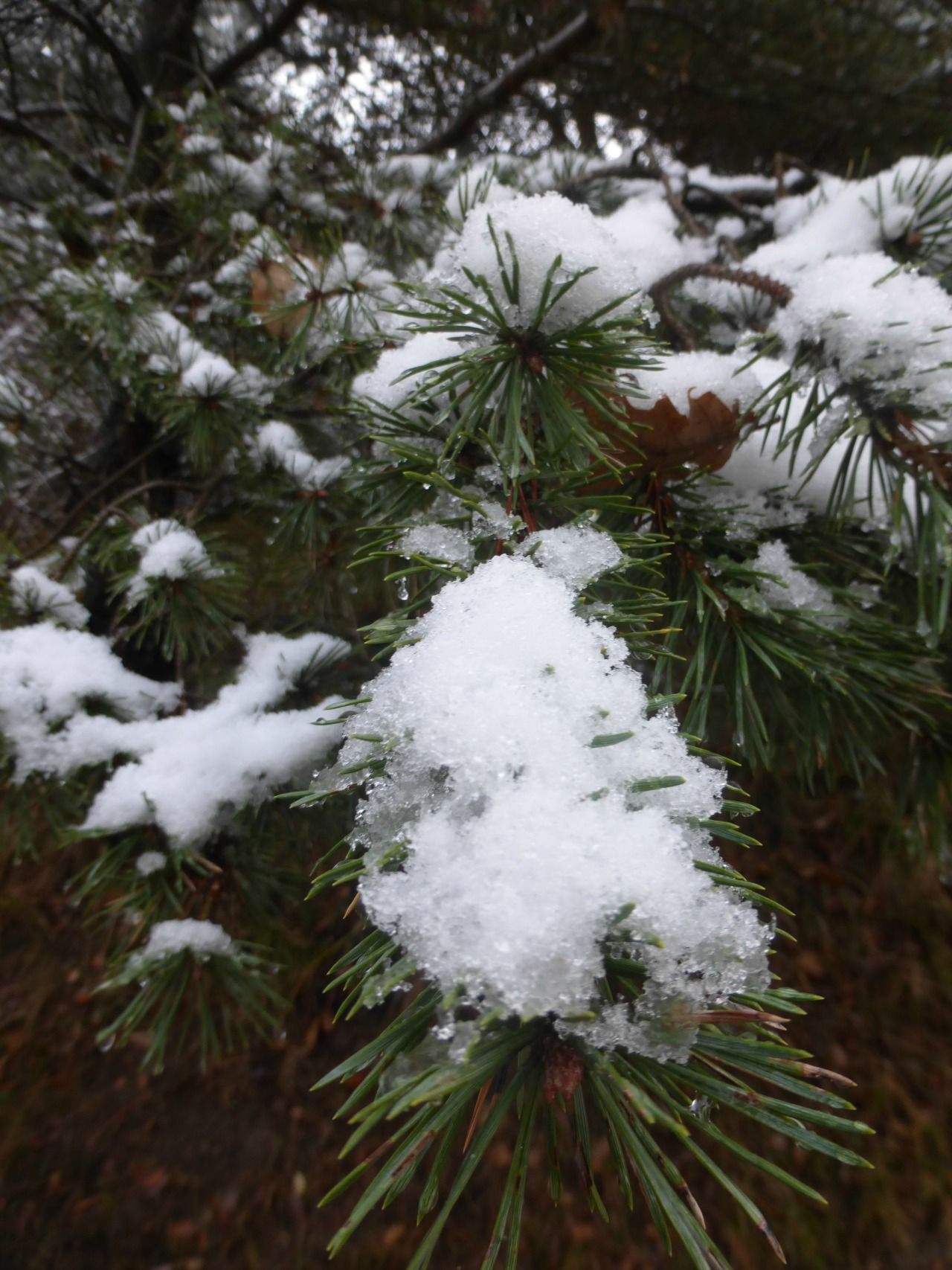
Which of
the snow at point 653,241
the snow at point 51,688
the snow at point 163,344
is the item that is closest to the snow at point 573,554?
the snow at point 653,241

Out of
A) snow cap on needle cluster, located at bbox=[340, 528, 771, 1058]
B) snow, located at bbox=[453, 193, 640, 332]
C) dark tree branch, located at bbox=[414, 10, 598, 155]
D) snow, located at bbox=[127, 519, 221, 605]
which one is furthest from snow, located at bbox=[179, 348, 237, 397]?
dark tree branch, located at bbox=[414, 10, 598, 155]

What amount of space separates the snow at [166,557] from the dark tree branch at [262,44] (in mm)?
1248

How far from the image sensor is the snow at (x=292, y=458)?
83 centimetres

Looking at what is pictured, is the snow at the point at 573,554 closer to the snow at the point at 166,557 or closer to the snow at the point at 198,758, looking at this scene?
the snow at the point at 198,758

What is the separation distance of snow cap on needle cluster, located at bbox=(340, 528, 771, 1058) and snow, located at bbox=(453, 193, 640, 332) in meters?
0.24

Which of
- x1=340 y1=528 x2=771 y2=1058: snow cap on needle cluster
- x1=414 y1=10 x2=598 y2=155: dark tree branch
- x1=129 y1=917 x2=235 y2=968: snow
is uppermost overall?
x1=414 y1=10 x2=598 y2=155: dark tree branch

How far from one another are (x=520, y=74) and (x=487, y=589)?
4.72 feet

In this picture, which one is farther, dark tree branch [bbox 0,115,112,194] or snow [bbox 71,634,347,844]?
dark tree branch [bbox 0,115,112,194]

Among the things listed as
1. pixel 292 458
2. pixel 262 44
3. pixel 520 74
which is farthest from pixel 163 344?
pixel 262 44

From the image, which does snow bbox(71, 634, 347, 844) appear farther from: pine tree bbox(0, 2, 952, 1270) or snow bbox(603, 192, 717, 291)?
snow bbox(603, 192, 717, 291)

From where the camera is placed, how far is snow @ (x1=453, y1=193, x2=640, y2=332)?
0.46 meters

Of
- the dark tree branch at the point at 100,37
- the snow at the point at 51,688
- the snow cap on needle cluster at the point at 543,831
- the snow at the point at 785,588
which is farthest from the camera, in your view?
the dark tree branch at the point at 100,37

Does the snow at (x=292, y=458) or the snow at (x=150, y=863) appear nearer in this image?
the snow at (x=150, y=863)

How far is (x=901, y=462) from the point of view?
1.59ft
